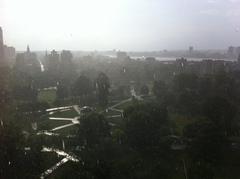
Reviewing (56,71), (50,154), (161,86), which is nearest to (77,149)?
(50,154)

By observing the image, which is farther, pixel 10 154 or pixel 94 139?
pixel 94 139

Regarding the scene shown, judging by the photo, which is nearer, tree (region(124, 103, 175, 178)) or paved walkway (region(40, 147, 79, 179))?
paved walkway (region(40, 147, 79, 179))

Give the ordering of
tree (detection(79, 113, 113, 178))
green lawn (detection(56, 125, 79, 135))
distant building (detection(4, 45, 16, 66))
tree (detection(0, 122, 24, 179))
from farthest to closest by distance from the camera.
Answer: distant building (detection(4, 45, 16, 66))
green lawn (detection(56, 125, 79, 135))
tree (detection(79, 113, 113, 178))
tree (detection(0, 122, 24, 179))

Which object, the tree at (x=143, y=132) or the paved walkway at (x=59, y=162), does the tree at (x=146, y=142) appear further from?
the paved walkway at (x=59, y=162)

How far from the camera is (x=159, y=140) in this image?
24.6 m

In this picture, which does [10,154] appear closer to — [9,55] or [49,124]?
[49,124]

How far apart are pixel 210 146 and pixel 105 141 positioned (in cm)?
740

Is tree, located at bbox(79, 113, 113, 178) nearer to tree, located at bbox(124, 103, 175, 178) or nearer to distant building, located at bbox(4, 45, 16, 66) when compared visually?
tree, located at bbox(124, 103, 175, 178)

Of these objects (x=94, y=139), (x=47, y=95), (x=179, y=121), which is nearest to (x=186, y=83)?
(x=179, y=121)

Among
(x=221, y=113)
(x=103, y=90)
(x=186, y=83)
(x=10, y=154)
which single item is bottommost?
(x=10, y=154)

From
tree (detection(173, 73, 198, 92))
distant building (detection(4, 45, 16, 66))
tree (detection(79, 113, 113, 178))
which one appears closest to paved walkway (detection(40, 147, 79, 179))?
tree (detection(79, 113, 113, 178))

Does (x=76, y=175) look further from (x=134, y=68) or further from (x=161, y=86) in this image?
(x=134, y=68)

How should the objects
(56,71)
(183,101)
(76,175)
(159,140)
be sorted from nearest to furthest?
(76,175) → (159,140) → (183,101) → (56,71)

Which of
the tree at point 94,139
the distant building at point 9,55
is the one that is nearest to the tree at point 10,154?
the tree at point 94,139
